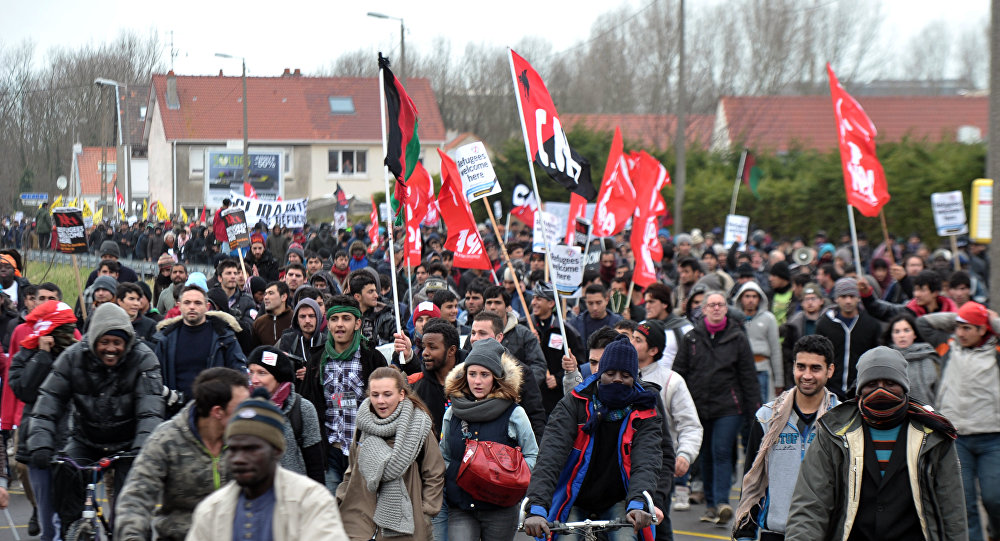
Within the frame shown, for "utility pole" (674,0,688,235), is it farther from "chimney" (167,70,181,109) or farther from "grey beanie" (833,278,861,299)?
"chimney" (167,70,181,109)

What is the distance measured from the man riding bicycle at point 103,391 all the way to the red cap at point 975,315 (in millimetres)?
5266

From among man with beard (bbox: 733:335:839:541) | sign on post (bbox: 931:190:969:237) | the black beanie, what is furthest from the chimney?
man with beard (bbox: 733:335:839:541)

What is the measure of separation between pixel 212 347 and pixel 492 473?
3023mm

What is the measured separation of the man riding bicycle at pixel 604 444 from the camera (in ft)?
19.6

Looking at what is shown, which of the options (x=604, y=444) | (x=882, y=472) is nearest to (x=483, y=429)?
(x=604, y=444)

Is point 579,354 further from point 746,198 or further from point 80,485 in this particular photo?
point 746,198

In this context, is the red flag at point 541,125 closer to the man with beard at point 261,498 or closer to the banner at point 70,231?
the banner at point 70,231

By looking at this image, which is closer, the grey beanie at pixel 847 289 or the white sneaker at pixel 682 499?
the white sneaker at pixel 682 499

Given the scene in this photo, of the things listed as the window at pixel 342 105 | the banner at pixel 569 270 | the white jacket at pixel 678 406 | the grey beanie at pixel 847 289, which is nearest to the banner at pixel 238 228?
the banner at pixel 569 270

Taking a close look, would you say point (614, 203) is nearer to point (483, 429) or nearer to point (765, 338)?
point (765, 338)

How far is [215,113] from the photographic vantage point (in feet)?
203

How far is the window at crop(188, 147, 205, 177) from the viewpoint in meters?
61.7

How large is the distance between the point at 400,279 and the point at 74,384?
1056cm

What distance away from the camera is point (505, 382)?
22.2ft
